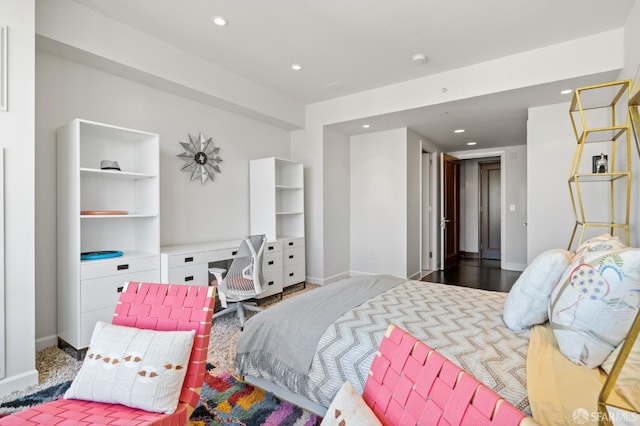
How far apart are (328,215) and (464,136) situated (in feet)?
9.02

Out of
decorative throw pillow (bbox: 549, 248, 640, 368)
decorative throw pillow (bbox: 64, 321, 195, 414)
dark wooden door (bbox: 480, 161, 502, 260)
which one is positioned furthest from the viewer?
dark wooden door (bbox: 480, 161, 502, 260)

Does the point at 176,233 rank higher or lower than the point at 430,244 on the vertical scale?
higher

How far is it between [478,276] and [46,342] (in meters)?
5.85

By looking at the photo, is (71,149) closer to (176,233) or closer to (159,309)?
(176,233)

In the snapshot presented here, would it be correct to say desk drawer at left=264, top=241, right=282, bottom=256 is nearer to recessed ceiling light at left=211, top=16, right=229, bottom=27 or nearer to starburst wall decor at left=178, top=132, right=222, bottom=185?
starburst wall decor at left=178, top=132, right=222, bottom=185

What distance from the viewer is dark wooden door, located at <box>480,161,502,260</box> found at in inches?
299

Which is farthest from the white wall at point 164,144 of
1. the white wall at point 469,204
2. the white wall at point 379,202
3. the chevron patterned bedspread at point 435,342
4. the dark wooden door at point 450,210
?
the white wall at point 469,204

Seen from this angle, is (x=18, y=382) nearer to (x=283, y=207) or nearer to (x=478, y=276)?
(x=283, y=207)

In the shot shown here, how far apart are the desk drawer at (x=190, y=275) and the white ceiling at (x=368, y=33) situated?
7.15 ft

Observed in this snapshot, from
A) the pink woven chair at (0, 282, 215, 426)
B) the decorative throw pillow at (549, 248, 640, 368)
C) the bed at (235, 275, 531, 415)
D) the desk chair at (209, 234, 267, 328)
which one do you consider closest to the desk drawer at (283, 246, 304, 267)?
the desk chair at (209, 234, 267, 328)

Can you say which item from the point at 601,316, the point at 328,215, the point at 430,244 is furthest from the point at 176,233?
the point at 430,244

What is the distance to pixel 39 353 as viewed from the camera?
2596 millimetres

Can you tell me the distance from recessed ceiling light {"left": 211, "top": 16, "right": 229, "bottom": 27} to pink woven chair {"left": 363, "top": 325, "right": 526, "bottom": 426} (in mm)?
2894

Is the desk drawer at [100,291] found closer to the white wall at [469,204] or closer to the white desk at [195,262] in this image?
the white desk at [195,262]
